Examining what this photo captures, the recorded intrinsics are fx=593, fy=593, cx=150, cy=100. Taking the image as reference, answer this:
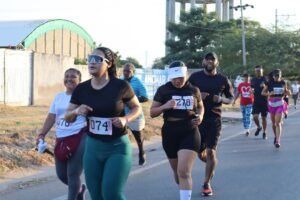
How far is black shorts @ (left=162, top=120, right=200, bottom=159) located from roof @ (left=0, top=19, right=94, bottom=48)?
1380 inches

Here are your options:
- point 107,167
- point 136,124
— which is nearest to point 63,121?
point 107,167

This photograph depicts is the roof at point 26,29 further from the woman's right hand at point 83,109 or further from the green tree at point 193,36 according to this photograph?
the woman's right hand at point 83,109

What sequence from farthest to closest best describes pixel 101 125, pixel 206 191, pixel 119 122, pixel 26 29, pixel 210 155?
pixel 26 29, pixel 210 155, pixel 206 191, pixel 101 125, pixel 119 122

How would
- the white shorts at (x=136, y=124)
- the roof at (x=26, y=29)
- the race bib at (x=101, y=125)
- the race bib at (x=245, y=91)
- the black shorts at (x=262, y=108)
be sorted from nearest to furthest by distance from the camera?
the race bib at (x=101, y=125) < the white shorts at (x=136, y=124) < the black shorts at (x=262, y=108) < the race bib at (x=245, y=91) < the roof at (x=26, y=29)

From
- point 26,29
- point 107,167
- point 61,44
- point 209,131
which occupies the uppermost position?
point 26,29

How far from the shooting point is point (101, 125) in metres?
5.36

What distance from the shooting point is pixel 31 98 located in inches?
944

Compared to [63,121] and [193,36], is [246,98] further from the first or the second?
[193,36]

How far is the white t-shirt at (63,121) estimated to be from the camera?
6754 millimetres

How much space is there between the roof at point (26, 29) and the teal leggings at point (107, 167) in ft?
119

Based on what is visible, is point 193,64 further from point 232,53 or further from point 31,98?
point 31,98

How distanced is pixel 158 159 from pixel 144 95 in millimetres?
1802

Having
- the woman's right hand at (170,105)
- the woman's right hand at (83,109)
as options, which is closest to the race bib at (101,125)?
the woman's right hand at (83,109)

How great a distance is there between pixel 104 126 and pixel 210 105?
3.16 m
